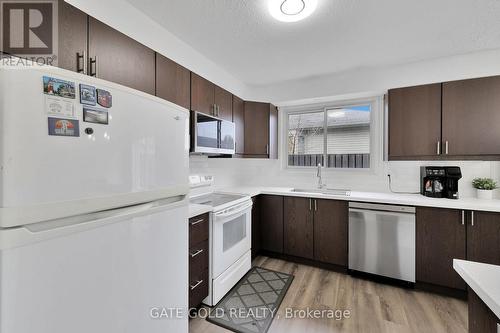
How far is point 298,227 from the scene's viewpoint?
2641mm

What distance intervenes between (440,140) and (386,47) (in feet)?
3.60

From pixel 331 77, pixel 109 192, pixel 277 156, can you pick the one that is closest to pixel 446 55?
pixel 331 77

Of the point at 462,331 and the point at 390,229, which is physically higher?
the point at 390,229

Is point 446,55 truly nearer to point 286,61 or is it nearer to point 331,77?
point 331,77

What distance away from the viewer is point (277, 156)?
11.0 feet

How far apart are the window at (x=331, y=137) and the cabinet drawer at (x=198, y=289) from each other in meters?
2.12

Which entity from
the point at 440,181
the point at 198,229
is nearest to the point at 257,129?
the point at 198,229

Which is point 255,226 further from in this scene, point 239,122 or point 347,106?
point 347,106

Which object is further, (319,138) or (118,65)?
(319,138)

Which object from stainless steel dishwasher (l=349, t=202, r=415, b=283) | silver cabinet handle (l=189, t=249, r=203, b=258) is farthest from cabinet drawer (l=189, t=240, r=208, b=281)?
stainless steel dishwasher (l=349, t=202, r=415, b=283)

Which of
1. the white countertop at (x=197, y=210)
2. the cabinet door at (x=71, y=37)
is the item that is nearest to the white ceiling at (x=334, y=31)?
the cabinet door at (x=71, y=37)

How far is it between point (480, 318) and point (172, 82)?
6.95 feet

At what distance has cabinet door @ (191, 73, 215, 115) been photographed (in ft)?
6.49

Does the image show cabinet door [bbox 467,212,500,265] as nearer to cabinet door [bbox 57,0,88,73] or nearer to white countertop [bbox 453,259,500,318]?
white countertop [bbox 453,259,500,318]
